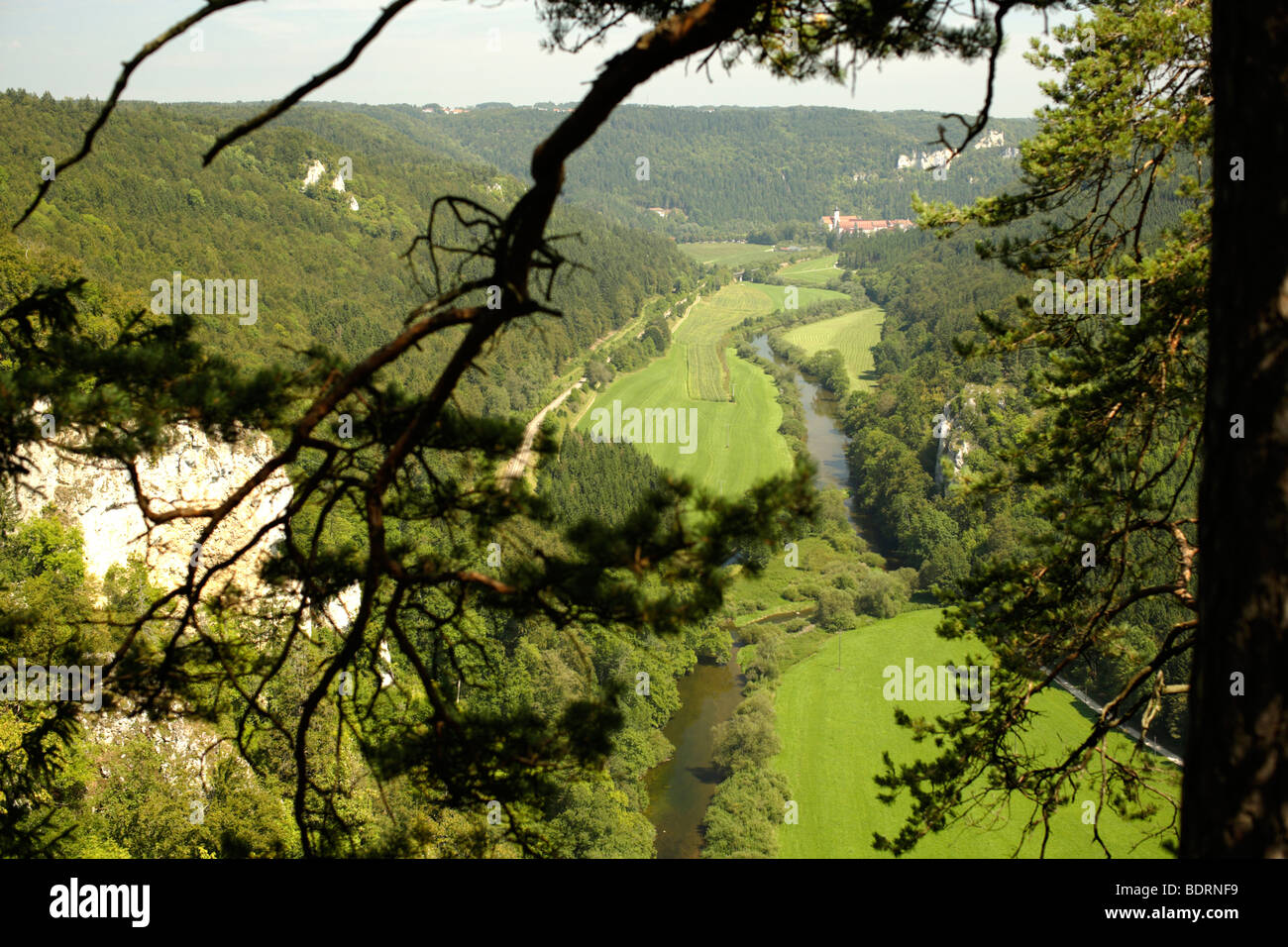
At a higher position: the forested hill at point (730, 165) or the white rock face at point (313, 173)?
the forested hill at point (730, 165)

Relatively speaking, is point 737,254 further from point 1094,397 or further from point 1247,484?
point 1247,484

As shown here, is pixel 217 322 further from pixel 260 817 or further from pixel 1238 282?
pixel 1238 282

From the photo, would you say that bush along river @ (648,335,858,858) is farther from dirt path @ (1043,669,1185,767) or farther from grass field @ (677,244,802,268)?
grass field @ (677,244,802,268)

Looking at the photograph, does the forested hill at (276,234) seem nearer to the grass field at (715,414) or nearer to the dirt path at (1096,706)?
the grass field at (715,414)

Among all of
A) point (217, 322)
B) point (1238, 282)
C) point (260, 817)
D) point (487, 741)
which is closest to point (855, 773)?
point (260, 817)

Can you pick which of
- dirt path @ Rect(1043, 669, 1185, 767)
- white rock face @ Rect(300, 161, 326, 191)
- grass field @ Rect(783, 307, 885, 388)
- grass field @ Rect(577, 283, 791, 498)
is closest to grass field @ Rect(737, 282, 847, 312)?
grass field @ Rect(783, 307, 885, 388)

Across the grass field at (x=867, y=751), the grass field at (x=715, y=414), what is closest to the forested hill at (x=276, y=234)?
the grass field at (x=715, y=414)

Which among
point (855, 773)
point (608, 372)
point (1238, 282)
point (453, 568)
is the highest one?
point (608, 372)
